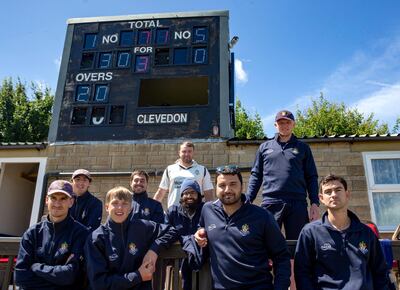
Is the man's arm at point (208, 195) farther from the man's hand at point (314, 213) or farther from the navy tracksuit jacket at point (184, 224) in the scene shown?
the man's hand at point (314, 213)

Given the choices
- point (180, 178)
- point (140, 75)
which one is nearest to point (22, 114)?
point (140, 75)

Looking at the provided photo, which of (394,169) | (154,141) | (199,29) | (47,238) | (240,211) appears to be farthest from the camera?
(199,29)

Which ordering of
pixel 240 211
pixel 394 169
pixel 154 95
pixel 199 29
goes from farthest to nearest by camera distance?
pixel 154 95 → pixel 199 29 → pixel 394 169 → pixel 240 211

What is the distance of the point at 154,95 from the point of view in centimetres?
1000

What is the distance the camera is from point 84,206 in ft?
12.4

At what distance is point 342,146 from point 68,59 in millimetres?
6837

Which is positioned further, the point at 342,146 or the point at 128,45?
the point at 128,45

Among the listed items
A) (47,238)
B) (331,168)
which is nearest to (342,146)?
(331,168)

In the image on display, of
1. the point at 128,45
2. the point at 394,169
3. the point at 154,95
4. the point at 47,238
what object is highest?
the point at 128,45

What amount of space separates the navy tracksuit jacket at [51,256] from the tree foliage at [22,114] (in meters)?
16.1

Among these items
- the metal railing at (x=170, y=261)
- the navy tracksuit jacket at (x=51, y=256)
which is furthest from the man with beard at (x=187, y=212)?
the navy tracksuit jacket at (x=51, y=256)

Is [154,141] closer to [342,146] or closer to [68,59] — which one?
[68,59]

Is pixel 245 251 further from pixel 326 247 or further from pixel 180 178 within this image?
pixel 180 178

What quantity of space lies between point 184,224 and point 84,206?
1266mm
